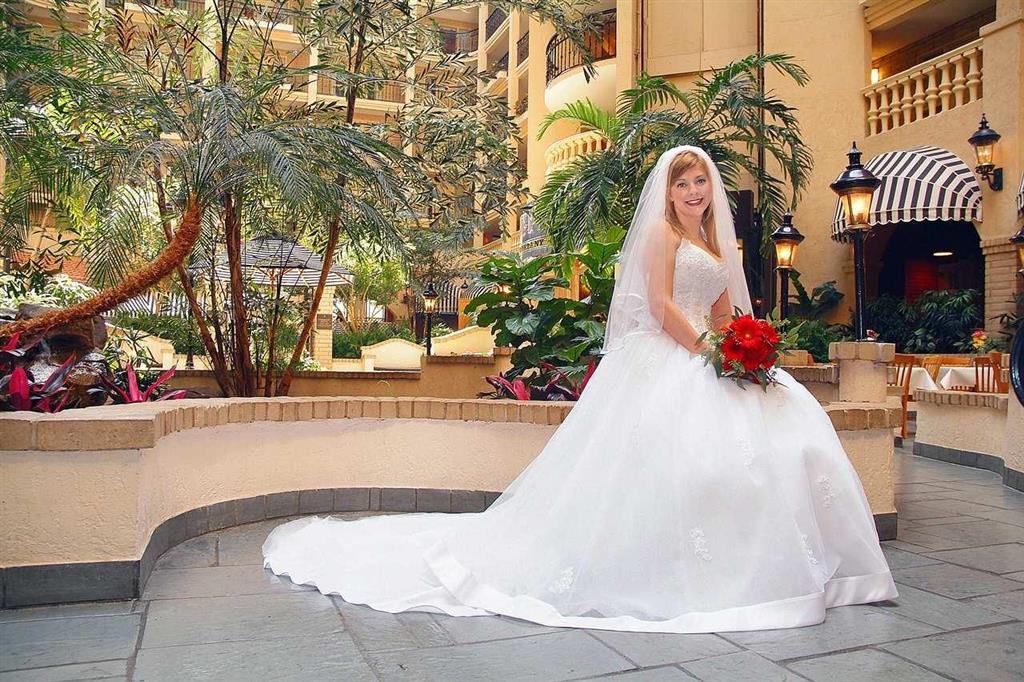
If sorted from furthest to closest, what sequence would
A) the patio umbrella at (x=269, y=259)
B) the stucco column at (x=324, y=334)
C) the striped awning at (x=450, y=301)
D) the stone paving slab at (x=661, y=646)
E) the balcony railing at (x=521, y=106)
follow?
the striped awning at (x=450, y=301)
the balcony railing at (x=521, y=106)
the stucco column at (x=324, y=334)
the patio umbrella at (x=269, y=259)
the stone paving slab at (x=661, y=646)

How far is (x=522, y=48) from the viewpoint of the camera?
Answer: 28797 mm

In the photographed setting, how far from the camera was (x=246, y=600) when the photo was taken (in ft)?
11.3

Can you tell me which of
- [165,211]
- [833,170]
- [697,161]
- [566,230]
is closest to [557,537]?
[697,161]

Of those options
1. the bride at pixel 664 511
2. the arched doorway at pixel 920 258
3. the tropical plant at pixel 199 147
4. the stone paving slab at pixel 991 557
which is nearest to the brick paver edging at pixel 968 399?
the stone paving slab at pixel 991 557

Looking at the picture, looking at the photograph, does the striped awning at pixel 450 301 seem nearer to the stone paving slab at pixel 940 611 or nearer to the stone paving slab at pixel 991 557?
the stone paving slab at pixel 991 557

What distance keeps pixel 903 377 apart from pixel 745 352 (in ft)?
27.1

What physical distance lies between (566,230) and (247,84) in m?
3.40

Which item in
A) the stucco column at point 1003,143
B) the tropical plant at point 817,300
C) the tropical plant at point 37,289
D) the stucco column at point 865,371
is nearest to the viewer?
the stucco column at point 865,371

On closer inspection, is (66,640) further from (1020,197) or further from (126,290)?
(1020,197)

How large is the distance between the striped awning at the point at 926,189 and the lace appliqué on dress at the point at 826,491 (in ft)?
36.4

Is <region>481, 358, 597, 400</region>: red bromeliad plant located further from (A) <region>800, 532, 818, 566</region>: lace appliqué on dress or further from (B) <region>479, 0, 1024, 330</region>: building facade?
(B) <region>479, 0, 1024, 330</region>: building facade

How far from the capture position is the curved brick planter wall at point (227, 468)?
342 cm

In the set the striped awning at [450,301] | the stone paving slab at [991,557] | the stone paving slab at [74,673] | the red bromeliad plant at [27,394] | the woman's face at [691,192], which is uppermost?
the striped awning at [450,301]

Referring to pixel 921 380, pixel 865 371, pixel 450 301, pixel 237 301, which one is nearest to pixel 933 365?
pixel 921 380
